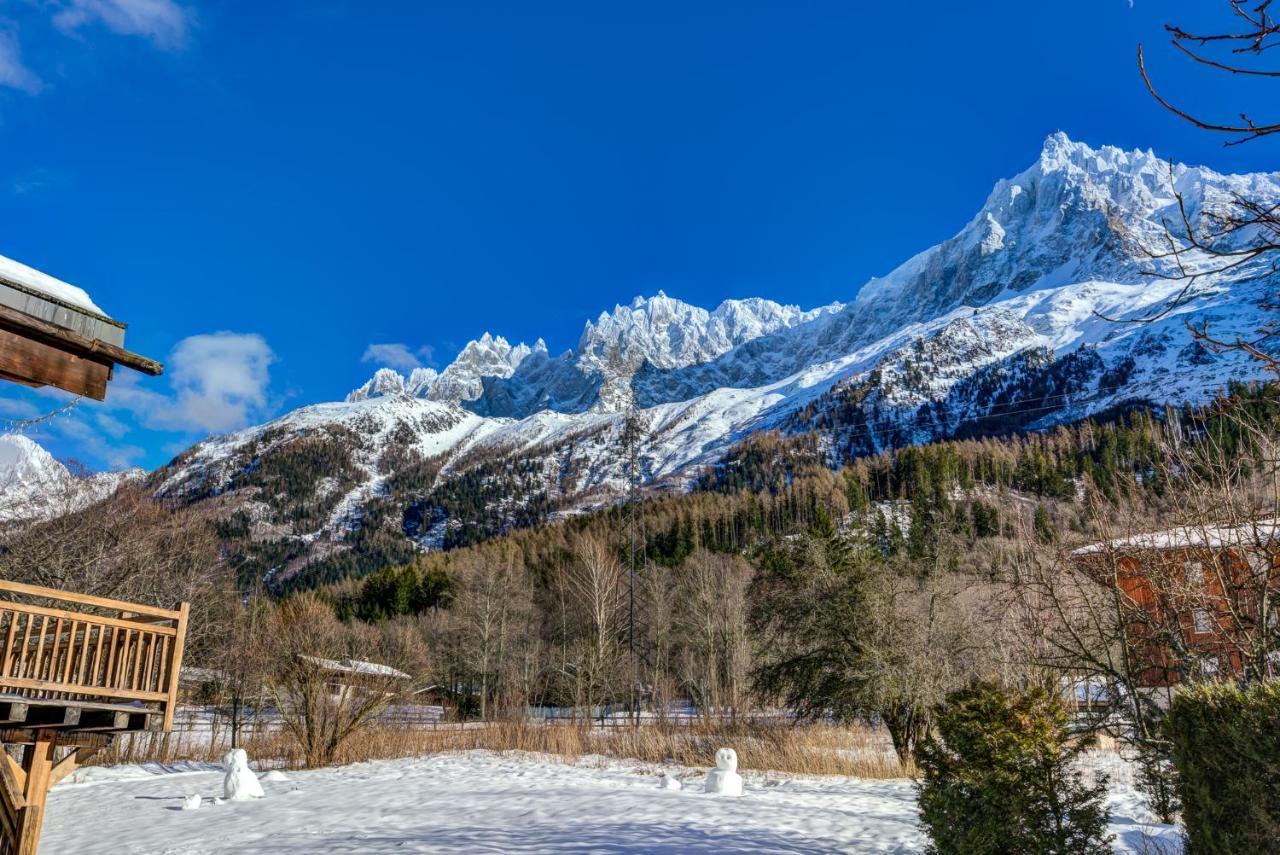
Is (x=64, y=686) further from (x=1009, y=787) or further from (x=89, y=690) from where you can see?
(x=1009, y=787)

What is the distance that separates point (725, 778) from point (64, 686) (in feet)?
32.8

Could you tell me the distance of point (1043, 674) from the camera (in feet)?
40.7

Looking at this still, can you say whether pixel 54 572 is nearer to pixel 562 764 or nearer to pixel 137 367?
pixel 562 764

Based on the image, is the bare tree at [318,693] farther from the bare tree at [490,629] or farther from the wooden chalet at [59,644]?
the bare tree at [490,629]

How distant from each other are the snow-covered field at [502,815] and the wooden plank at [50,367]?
6.74 meters

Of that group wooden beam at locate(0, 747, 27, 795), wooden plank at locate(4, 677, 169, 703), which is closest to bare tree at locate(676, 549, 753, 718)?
wooden beam at locate(0, 747, 27, 795)

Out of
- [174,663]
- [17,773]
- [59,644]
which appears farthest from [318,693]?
[59,644]

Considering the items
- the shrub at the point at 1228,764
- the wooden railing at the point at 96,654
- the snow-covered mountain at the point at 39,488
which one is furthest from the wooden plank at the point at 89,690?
the snow-covered mountain at the point at 39,488

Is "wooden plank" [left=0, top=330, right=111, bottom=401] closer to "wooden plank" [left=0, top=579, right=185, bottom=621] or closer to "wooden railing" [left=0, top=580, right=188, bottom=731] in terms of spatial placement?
"wooden plank" [left=0, top=579, right=185, bottom=621]

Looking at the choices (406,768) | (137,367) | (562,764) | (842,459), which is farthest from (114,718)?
(842,459)

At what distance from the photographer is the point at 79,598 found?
827cm

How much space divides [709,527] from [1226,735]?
90.6 m

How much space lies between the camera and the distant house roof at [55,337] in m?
5.02

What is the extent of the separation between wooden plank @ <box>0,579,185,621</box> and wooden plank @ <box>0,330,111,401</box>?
3341 millimetres
